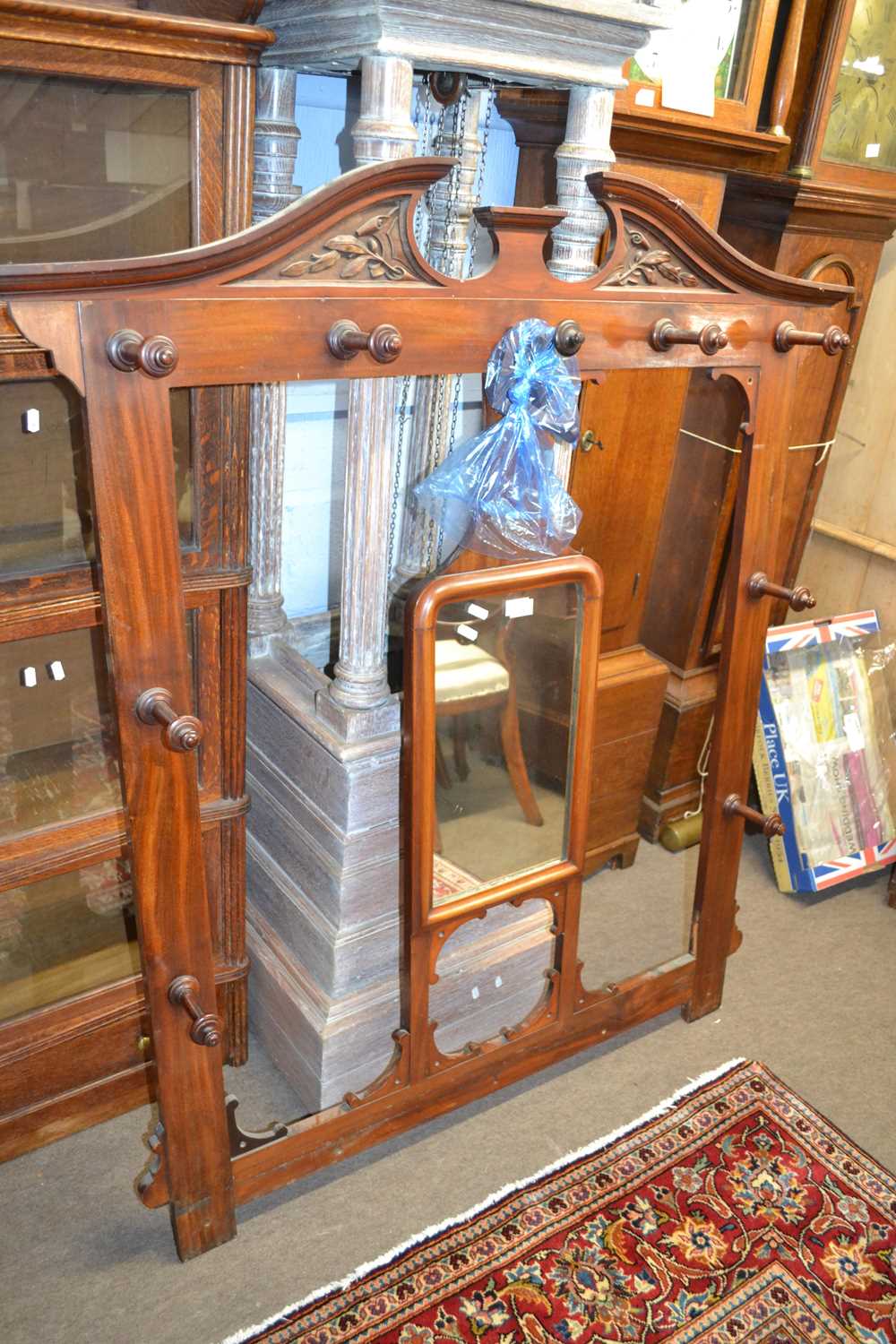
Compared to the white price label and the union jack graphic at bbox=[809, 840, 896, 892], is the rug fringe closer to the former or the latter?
the union jack graphic at bbox=[809, 840, 896, 892]

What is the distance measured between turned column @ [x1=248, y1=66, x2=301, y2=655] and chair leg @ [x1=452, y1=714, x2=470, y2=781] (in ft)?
1.38

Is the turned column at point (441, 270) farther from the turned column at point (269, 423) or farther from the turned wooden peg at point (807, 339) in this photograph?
the turned wooden peg at point (807, 339)

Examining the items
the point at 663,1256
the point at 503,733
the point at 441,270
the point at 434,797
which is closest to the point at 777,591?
the point at 503,733

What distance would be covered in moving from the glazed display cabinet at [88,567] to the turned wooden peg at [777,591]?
80cm

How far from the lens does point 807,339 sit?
1.58 metres

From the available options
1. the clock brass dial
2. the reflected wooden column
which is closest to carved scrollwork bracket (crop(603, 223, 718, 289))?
the reflected wooden column

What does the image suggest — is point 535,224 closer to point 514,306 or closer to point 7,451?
point 514,306

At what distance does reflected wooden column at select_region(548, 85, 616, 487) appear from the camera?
150 cm

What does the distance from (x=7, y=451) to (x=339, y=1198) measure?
1.21m

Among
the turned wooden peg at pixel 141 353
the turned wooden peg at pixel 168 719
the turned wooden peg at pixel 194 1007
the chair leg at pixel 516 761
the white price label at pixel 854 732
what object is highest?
the turned wooden peg at pixel 141 353

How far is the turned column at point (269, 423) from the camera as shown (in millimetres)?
1524

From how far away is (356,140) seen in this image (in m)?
1.35

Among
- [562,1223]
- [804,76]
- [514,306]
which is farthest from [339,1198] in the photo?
[804,76]

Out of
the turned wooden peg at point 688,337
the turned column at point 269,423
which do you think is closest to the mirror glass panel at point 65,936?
the turned column at point 269,423
